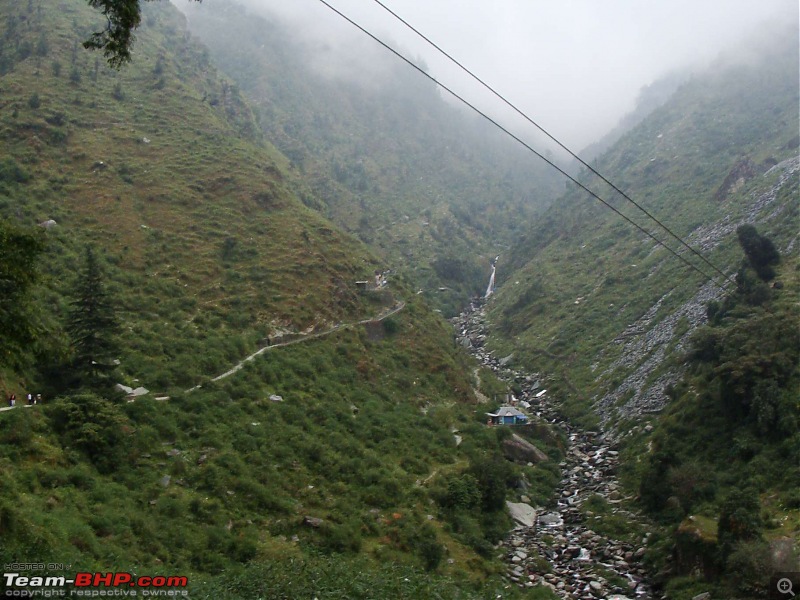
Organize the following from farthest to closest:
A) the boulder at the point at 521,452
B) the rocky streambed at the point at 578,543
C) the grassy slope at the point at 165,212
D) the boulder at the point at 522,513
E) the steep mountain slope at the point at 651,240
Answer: the steep mountain slope at the point at 651,240 < the boulder at the point at 521,452 < the grassy slope at the point at 165,212 < the boulder at the point at 522,513 < the rocky streambed at the point at 578,543

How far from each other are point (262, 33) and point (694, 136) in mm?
102894

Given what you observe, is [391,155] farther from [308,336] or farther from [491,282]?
[308,336]

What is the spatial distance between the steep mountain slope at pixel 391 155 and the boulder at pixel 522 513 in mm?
42423

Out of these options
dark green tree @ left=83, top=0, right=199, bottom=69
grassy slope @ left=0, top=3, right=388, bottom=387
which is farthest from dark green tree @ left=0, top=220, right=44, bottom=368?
grassy slope @ left=0, top=3, right=388, bottom=387

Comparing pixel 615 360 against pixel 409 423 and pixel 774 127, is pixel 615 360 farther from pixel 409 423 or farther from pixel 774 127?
pixel 774 127

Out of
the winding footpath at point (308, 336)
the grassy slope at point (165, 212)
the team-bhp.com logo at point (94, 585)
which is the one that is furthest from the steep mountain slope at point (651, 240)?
the team-bhp.com logo at point (94, 585)

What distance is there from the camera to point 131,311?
31375 millimetres

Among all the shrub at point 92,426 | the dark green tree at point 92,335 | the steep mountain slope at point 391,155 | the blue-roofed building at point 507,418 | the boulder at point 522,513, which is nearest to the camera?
the shrub at point 92,426

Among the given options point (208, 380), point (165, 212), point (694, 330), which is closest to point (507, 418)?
point (694, 330)

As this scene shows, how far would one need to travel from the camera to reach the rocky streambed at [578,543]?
21141 mm

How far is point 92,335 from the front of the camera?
72.6 feet

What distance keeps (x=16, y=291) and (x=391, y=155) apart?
114 metres

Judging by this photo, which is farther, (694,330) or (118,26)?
(694,330)

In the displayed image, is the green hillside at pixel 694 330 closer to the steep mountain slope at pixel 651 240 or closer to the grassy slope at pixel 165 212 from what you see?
the steep mountain slope at pixel 651 240
